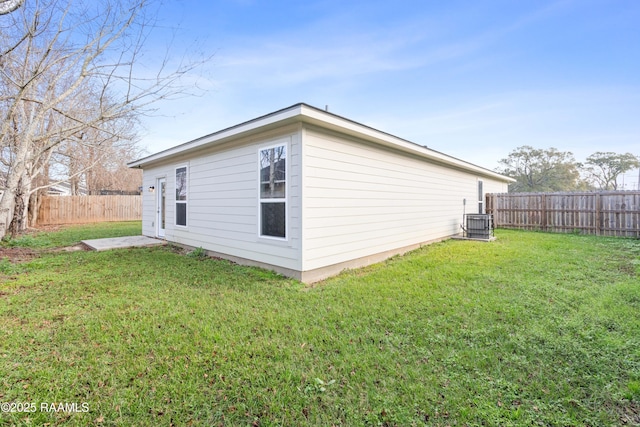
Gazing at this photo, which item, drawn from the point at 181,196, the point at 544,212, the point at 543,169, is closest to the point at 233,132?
the point at 181,196

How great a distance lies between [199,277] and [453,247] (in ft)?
21.0

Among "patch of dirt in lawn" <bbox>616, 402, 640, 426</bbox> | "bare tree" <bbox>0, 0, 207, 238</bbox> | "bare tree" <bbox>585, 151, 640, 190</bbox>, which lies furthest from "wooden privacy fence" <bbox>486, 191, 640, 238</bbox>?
"bare tree" <bbox>585, 151, 640, 190</bbox>

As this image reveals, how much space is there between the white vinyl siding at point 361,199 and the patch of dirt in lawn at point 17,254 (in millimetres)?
6540

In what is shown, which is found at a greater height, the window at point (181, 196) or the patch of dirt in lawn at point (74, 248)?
the window at point (181, 196)

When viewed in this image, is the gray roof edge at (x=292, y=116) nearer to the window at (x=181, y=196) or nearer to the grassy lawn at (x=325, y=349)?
the window at (x=181, y=196)

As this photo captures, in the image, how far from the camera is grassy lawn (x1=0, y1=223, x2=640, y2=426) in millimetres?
1828

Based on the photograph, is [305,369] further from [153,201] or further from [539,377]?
[153,201]

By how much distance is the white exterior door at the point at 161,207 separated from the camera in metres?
8.85

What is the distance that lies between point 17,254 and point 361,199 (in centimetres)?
813

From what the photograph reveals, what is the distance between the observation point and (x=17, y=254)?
6.70 m

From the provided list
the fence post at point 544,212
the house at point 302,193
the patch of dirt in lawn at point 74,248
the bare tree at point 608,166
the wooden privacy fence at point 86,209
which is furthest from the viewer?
the bare tree at point 608,166

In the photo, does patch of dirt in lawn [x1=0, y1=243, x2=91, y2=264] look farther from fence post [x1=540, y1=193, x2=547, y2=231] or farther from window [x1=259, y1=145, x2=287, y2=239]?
fence post [x1=540, y1=193, x2=547, y2=231]

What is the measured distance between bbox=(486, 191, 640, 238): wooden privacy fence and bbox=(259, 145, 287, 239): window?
11630 millimetres

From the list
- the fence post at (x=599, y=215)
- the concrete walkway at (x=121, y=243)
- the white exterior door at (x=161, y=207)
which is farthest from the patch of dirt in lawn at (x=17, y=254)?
the fence post at (x=599, y=215)
